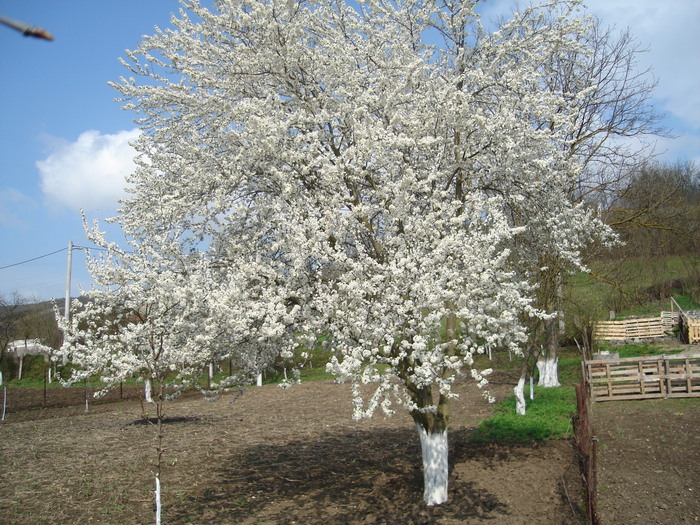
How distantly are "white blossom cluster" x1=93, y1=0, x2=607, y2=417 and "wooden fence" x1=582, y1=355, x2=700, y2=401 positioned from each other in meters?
5.82

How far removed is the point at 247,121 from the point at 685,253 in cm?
3002

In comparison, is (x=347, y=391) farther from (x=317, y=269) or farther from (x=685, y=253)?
(x=685, y=253)

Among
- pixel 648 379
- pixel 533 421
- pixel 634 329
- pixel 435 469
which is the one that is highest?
pixel 634 329

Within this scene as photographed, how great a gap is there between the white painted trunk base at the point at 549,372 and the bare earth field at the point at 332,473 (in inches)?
120

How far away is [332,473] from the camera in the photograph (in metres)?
9.98

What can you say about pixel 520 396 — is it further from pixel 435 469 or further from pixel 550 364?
pixel 435 469

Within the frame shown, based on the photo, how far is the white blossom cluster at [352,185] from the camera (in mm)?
6895

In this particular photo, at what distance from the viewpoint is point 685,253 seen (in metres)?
30.1

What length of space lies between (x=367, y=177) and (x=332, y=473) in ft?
17.7

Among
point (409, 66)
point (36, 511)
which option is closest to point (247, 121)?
point (409, 66)

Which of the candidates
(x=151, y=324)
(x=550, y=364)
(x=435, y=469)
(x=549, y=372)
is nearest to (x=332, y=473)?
(x=435, y=469)

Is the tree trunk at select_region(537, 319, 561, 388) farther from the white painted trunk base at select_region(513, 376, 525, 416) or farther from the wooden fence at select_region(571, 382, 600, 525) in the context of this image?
the wooden fence at select_region(571, 382, 600, 525)

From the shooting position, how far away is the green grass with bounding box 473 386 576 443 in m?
11.4

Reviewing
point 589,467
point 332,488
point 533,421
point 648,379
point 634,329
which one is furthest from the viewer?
point 634,329
